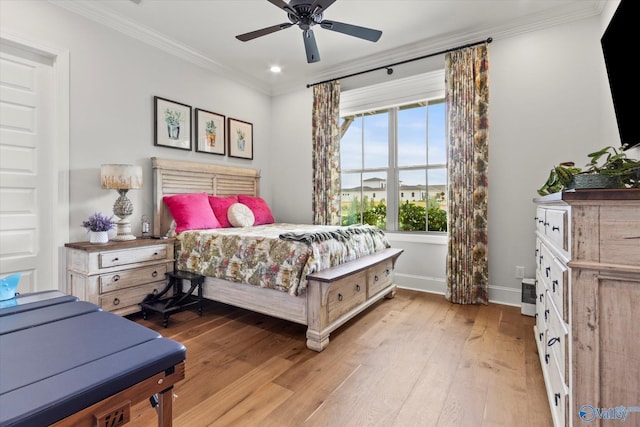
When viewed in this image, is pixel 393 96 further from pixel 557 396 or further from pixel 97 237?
pixel 97 237

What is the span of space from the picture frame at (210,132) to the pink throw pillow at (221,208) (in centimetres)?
67

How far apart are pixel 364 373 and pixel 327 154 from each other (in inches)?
117

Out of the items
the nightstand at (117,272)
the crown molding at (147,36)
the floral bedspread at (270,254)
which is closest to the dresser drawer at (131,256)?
the nightstand at (117,272)

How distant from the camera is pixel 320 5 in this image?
7.24 ft

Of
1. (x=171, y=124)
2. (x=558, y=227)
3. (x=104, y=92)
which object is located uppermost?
(x=104, y=92)

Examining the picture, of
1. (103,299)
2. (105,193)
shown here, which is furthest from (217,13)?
(103,299)

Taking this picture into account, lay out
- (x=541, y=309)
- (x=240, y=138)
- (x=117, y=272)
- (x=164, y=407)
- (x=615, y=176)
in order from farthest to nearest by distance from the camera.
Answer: (x=240, y=138) → (x=117, y=272) → (x=541, y=309) → (x=615, y=176) → (x=164, y=407)

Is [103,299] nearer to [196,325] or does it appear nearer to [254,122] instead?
[196,325]

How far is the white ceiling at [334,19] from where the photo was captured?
2.89 metres

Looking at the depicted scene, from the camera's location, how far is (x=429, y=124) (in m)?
3.80

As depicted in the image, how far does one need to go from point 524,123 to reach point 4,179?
472cm

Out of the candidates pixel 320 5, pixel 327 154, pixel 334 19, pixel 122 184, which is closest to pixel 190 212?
pixel 122 184

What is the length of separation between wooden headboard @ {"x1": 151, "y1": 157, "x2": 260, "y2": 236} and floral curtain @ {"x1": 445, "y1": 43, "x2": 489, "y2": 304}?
277 cm

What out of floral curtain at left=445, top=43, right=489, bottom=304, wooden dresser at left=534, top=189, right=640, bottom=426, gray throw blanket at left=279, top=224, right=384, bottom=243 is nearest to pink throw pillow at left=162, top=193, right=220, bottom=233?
gray throw blanket at left=279, top=224, right=384, bottom=243
